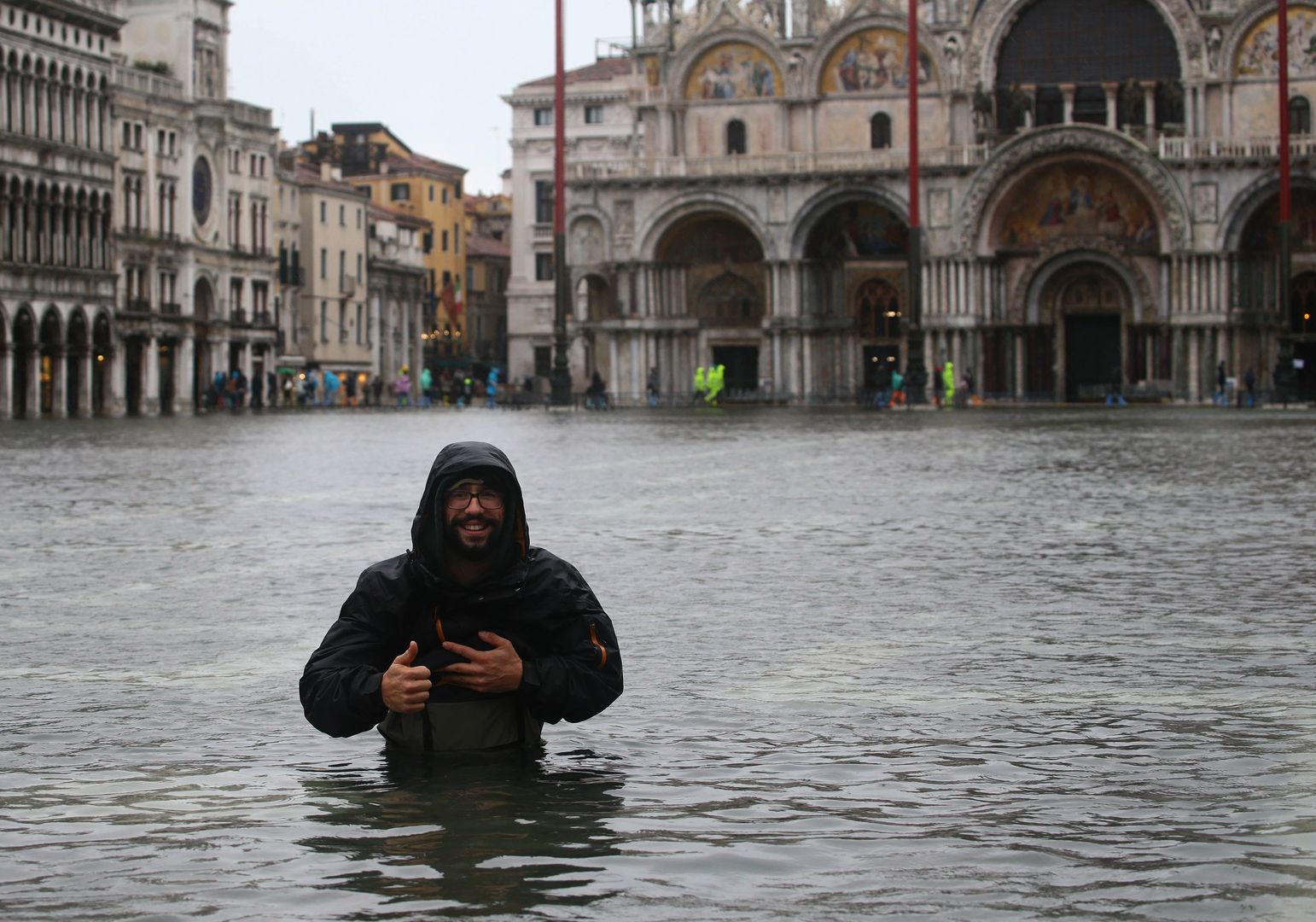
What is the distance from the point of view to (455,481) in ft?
23.4

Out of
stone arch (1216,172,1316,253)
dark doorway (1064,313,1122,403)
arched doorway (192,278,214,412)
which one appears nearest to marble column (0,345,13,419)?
arched doorway (192,278,214,412)

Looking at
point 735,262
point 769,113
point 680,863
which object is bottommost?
point 680,863

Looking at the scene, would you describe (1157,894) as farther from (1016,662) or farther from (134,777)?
(1016,662)

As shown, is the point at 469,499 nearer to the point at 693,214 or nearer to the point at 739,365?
the point at 693,214

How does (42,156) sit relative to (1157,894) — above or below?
above

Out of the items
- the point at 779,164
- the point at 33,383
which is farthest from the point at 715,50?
the point at 33,383

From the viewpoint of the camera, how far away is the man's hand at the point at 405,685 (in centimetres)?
714

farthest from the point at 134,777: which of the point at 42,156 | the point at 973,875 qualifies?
the point at 42,156

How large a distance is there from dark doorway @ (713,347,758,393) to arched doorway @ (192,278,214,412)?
1806 centimetres

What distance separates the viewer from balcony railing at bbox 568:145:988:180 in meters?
74.1

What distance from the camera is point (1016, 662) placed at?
10062mm

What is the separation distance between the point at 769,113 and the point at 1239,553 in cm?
6395

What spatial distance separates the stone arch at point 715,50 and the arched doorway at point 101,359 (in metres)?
20.0

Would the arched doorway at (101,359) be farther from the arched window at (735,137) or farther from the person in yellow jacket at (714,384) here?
the arched window at (735,137)
